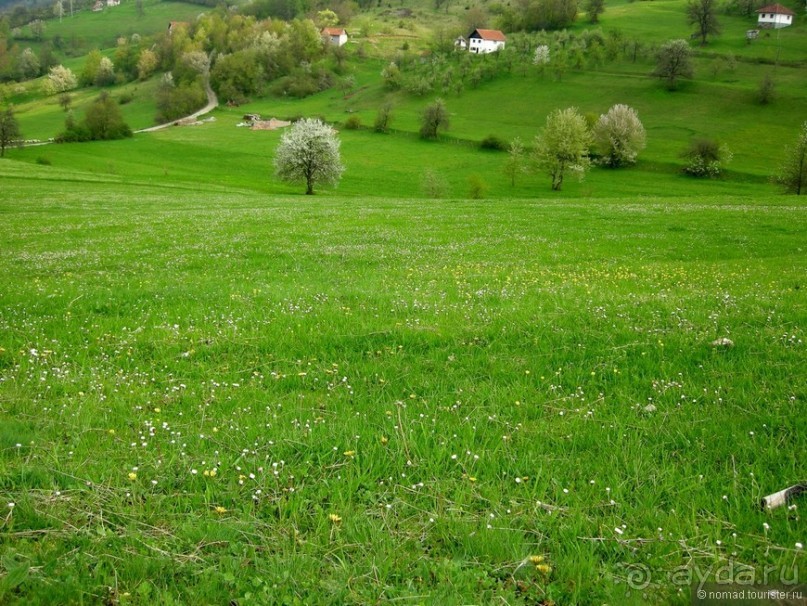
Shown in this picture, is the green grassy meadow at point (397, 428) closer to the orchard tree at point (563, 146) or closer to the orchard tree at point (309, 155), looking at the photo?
the orchard tree at point (309, 155)

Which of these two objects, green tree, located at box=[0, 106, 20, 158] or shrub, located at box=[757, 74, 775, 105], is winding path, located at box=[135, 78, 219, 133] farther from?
shrub, located at box=[757, 74, 775, 105]

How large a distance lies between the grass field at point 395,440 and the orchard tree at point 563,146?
74.7 metres

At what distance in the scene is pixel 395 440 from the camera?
567 centimetres

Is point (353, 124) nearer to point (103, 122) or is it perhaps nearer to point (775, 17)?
point (103, 122)

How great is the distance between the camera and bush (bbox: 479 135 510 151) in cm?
11631

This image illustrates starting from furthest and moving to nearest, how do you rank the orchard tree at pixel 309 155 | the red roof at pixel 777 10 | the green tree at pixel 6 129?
1. the red roof at pixel 777 10
2. the green tree at pixel 6 129
3. the orchard tree at pixel 309 155

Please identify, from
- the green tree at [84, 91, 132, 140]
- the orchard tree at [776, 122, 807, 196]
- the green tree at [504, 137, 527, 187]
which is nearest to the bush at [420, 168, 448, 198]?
the green tree at [504, 137, 527, 187]

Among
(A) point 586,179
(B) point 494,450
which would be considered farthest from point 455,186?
(B) point 494,450

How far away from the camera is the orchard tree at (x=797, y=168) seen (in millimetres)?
64375

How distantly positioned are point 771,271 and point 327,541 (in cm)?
1653

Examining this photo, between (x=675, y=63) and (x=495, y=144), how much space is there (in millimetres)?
63263

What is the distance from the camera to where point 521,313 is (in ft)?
33.0

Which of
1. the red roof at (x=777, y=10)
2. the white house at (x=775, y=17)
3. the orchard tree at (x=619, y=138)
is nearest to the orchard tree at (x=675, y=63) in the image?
the orchard tree at (x=619, y=138)

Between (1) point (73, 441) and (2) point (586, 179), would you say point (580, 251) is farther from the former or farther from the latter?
(2) point (586, 179)
